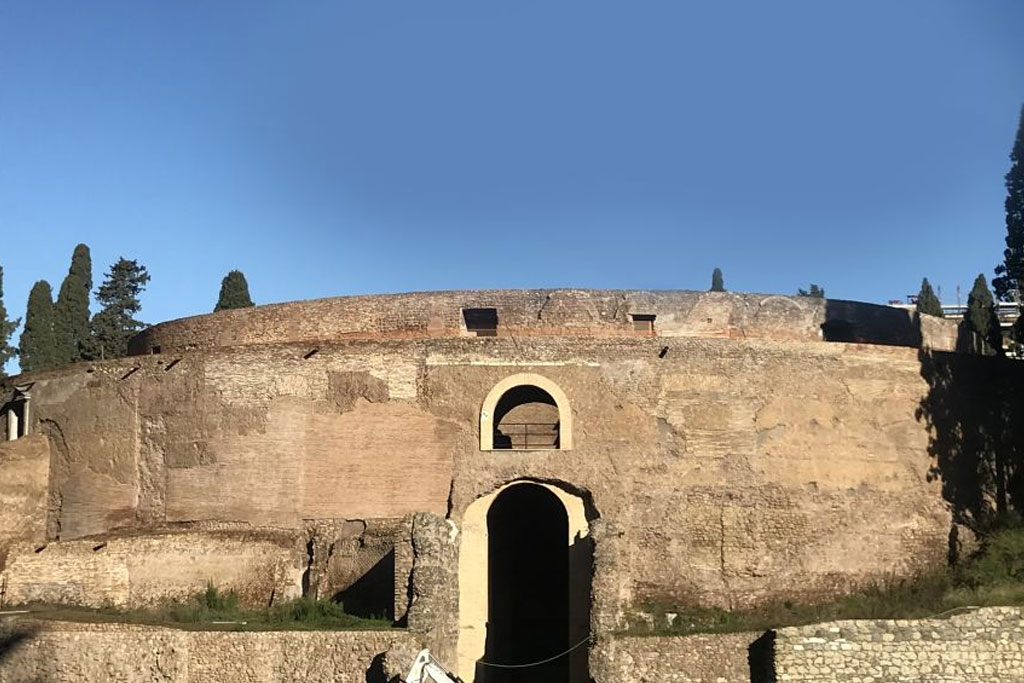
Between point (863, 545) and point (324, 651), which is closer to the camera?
point (324, 651)

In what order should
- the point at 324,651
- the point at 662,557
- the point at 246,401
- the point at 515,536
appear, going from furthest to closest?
the point at 515,536 < the point at 246,401 < the point at 662,557 < the point at 324,651

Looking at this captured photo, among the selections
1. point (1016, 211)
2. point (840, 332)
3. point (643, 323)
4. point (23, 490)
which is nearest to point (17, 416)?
point (23, 490)

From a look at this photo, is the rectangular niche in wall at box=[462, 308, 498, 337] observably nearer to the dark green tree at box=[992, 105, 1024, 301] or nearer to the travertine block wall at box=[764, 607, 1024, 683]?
the travertine block wall at box=[764, 607, 1024, 683]

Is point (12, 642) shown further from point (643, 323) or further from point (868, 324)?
point (868, 324)

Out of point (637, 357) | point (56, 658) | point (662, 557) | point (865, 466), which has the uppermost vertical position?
point (637, 357)

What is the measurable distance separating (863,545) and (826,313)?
4605 millimetres

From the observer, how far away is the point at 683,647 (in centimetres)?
1448

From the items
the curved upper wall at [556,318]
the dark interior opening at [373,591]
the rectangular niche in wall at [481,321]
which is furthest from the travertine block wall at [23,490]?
the rectangular niche in wall at [481,321]

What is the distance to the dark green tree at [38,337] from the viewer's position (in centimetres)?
3200

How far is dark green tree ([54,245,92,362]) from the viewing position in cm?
3281

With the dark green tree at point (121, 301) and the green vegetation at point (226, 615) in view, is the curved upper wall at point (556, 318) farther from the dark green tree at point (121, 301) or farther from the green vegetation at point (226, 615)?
the dark green tree at point (121, 301)

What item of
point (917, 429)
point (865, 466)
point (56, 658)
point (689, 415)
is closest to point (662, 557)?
point (689, 415)

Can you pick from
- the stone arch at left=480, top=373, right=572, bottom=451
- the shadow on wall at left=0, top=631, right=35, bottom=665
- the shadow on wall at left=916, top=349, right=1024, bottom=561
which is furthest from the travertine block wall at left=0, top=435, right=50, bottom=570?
the shadow on wall at left=916, top=349, right=1024, bottom=561

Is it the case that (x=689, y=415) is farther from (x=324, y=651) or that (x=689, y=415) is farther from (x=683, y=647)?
(x=324, y=651)
